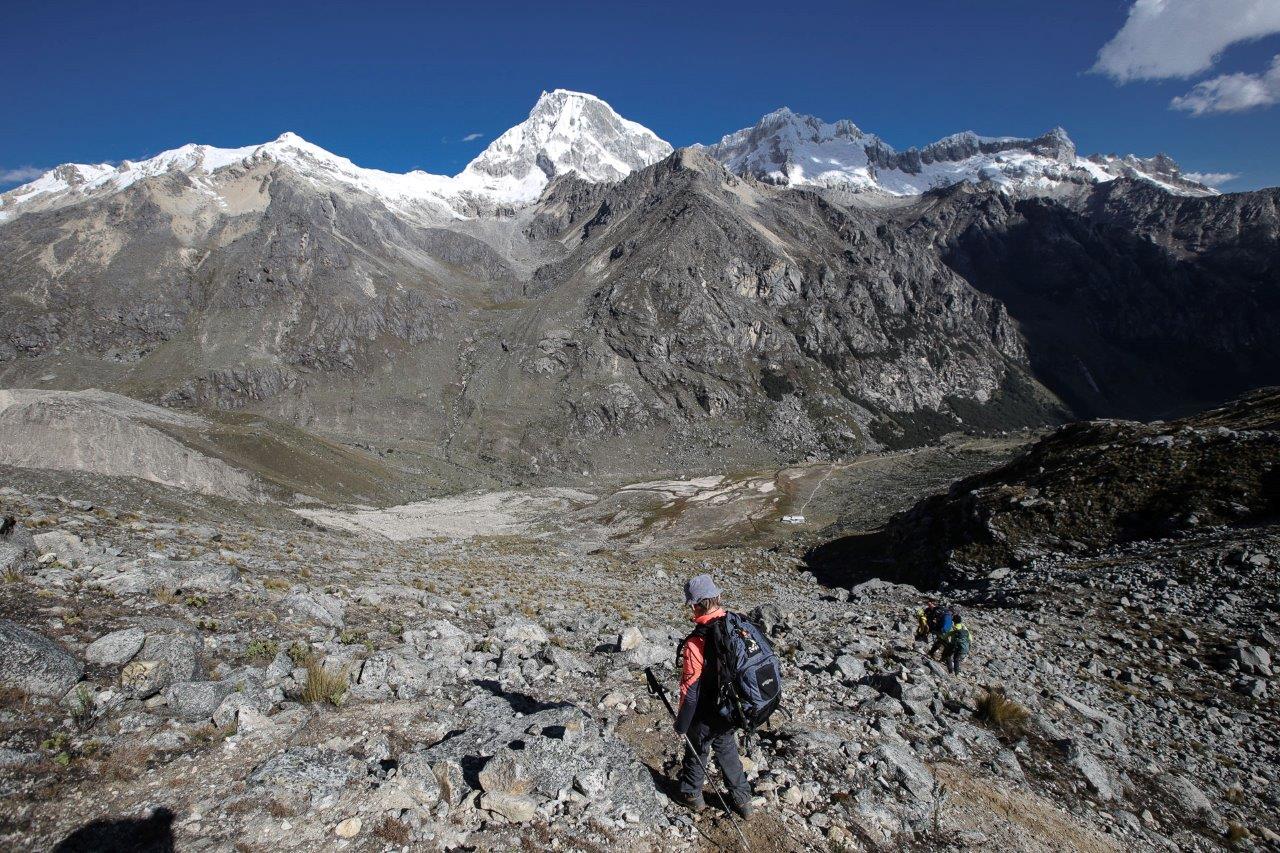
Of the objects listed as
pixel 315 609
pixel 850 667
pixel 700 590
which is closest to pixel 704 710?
pixel 700 590

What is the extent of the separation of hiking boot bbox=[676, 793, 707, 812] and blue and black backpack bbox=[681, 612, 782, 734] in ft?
3.67

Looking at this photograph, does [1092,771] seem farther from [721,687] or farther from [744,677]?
[721,687]

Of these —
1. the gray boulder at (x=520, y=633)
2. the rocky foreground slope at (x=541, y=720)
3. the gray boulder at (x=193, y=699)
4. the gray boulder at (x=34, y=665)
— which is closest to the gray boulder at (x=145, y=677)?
the rocky foreground slope at (x=541, y=720)

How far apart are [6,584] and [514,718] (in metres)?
9.67

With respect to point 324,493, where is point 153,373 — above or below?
above

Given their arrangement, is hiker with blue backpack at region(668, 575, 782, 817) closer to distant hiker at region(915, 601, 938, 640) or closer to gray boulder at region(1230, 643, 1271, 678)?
distant hiker at region(915, 601, 938, 640)

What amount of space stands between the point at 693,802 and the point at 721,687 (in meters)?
1.59

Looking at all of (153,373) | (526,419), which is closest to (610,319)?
(526,419)

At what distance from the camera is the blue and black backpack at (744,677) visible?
7.20m

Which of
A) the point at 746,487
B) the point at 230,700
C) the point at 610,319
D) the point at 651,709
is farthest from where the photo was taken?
the point at 610,319

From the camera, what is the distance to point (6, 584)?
10.2 meters

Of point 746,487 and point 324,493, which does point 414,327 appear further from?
point 746,487

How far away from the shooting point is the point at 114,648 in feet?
28.0

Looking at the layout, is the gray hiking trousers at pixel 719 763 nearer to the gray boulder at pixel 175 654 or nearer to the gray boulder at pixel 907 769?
the gray boulder at pixel 907 769
